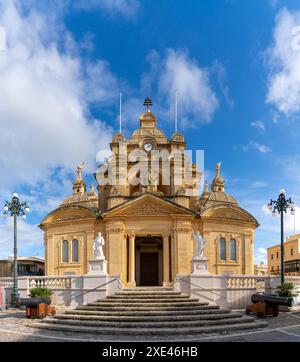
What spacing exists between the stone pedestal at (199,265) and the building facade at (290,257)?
48.9 meters

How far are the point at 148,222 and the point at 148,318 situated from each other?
51.2ft

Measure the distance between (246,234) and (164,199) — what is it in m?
8.51

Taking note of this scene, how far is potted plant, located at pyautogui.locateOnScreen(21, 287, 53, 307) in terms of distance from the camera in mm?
21922

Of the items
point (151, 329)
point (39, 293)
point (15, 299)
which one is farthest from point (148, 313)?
point (15, 299)

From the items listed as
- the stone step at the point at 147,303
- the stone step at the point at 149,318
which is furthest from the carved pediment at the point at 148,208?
the stone step at the point at 149,318

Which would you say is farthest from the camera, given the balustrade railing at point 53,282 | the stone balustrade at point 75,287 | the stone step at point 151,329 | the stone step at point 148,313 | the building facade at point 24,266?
the building facade at point 24,266

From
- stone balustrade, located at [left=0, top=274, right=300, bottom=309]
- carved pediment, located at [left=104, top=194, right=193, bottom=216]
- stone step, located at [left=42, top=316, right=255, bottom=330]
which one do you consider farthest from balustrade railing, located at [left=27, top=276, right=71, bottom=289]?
carved pediment, located at [left=104, top=194, right=193, bottom=216]

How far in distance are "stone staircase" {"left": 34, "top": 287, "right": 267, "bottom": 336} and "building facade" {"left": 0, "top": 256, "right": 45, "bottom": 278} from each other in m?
40.8

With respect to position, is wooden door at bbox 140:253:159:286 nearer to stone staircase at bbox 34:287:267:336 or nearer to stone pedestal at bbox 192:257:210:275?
stone pedestal at bbox 192:257:210:275

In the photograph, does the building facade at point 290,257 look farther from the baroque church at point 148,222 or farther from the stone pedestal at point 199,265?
the stone pedestal at point 199,265

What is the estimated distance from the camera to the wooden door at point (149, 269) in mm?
36719

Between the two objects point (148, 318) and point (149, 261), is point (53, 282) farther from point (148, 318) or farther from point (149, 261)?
point (149, 261)
